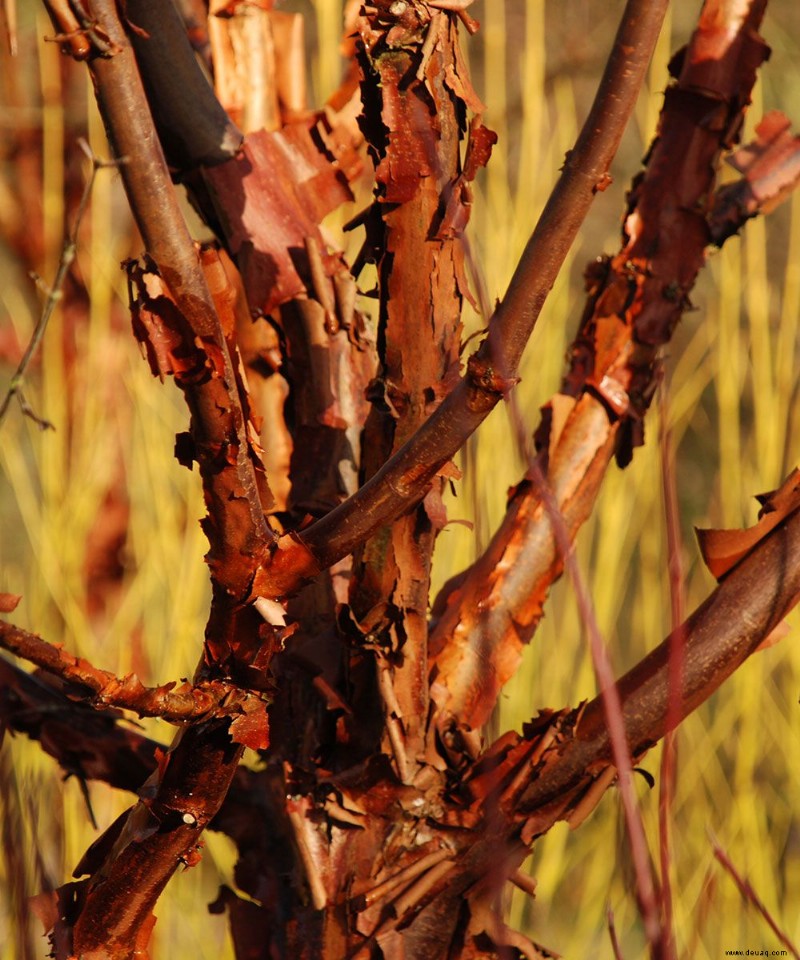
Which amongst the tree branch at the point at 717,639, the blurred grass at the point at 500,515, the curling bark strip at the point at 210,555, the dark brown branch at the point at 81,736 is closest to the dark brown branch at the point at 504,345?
the curling bark strip at the point at 210,555

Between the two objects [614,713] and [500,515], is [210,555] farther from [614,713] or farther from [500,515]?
[500,515]

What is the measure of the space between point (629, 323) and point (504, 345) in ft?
1.01

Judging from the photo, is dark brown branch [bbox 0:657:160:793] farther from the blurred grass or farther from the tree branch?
the blurred grass

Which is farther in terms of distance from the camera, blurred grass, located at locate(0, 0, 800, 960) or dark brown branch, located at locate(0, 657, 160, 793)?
blurred grass, located at locate(0, 0, 800, 960)

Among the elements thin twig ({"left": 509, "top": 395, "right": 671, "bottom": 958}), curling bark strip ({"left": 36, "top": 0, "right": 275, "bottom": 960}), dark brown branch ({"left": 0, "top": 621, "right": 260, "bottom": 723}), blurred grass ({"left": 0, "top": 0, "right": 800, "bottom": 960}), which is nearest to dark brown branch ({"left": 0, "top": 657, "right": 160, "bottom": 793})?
curling bark strip ({"left": 36, "top": 0, "right": 275, "bottom": 960})

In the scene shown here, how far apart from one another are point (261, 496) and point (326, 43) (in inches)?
40.0

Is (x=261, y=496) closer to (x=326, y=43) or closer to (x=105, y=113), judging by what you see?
(x=105, y=113)

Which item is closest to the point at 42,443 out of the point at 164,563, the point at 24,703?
the point at 164,563

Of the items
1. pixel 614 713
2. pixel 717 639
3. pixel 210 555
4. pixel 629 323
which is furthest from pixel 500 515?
pixel 614 713

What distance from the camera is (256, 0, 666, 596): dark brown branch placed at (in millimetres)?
327

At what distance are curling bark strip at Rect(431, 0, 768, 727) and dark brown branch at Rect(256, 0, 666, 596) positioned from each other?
21 cm

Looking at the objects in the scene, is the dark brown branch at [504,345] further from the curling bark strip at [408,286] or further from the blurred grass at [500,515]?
the blurred grass at [500,515]

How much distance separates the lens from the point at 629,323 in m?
0.66

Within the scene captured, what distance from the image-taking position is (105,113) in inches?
14.9
